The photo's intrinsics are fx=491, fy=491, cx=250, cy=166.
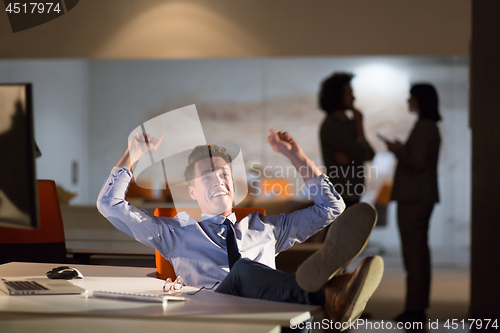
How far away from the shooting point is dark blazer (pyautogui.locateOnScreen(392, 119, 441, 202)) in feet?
10.6

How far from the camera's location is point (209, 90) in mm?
3398

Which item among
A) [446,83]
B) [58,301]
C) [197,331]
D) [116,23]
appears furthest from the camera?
[116,23]

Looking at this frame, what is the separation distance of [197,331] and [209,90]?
2494 mm

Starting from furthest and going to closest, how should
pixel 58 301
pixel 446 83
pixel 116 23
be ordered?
pixel 116 23
pixel 446 83
pixel 58 301

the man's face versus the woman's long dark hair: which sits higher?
A: the woman's long dark hair

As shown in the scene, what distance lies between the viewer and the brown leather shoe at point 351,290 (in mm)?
1162

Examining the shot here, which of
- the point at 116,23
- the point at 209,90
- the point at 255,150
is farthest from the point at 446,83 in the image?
the point at 116,23

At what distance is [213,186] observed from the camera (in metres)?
1.97

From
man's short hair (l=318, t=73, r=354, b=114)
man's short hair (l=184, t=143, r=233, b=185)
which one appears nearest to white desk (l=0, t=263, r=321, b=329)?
man's short hair (l=184, t=143, r=233, b=185)

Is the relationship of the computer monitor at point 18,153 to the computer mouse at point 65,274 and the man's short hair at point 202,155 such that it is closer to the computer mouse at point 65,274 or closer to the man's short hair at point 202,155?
the computer mouse at point 65,274

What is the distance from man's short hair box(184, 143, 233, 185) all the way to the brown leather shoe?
95 cm

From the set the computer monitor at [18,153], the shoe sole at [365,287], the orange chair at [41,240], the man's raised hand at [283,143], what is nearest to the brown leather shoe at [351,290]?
the shoe sole at [365,287]

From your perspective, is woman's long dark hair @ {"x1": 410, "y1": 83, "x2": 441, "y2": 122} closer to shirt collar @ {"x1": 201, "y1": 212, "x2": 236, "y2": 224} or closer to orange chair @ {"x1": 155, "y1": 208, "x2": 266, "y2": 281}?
orange chair @ {"x1": 155, "y1": 208, "x2": 266, "y2": 281}

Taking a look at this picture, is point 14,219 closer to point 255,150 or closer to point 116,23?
point 255,150
